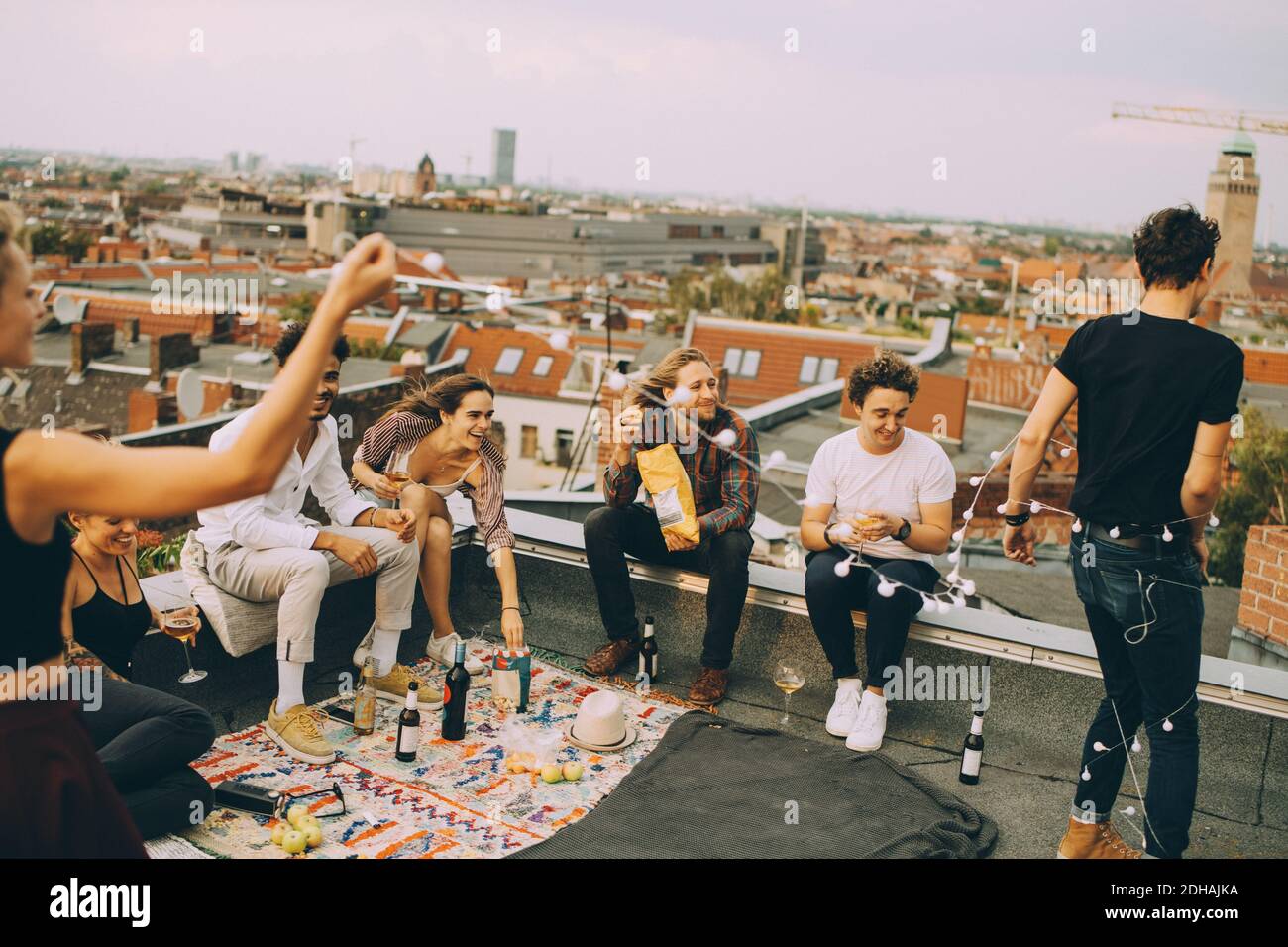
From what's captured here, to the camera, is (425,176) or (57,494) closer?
(57,494)

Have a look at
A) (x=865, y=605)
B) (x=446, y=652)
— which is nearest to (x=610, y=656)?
(x=446, y=652)

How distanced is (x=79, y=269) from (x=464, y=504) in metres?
42.5

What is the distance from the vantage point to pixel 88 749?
1.79m

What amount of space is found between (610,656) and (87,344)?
2193 cm

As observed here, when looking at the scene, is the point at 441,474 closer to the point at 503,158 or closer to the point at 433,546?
the point at 433,546

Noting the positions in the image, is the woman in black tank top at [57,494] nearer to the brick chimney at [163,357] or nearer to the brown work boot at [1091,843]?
the brown work boot at [1091,843]

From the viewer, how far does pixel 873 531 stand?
12.8 ft

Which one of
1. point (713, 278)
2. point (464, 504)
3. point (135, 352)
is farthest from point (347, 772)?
point (713, 278)

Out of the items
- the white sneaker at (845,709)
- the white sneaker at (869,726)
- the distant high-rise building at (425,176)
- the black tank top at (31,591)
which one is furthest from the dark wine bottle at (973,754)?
the distant high-rise building at (425,176)

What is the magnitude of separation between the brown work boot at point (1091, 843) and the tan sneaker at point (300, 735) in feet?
7.31

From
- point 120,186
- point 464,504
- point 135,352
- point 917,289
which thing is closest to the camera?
point 464,504

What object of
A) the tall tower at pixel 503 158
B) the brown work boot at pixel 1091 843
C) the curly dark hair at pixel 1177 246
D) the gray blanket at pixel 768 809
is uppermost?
the tall tower at pixel 503 158

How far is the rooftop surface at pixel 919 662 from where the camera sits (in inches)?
142

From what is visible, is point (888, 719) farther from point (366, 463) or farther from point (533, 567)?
point (366, 463)
